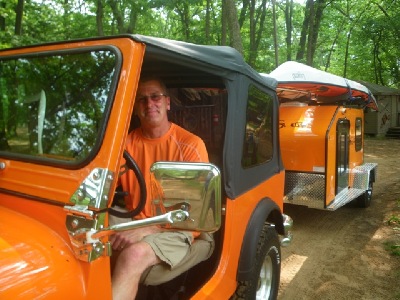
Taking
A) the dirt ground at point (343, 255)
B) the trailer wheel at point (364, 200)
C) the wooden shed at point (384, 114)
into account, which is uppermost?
the wooden shed at point (384, 114)

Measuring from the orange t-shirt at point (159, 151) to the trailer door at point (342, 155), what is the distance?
409 centimetres

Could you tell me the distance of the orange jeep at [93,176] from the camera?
1.46 m

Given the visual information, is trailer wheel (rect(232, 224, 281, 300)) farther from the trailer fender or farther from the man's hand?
the man's hand

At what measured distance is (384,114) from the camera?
71.8 ft

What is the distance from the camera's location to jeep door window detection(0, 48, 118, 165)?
1724mm

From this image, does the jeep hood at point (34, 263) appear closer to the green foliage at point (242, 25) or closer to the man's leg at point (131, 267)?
the man's leg at point (131, 267)

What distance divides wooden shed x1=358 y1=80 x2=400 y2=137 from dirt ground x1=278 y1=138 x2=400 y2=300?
49.4 feet

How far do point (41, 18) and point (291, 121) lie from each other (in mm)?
12566

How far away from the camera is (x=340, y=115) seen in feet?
19.8

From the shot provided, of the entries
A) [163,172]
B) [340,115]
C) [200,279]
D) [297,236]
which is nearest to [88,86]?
[163,172]

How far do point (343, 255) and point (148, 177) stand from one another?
3375 mm

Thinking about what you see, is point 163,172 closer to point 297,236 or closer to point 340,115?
point 297,236

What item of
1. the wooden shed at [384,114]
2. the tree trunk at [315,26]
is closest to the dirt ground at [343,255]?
the tree trunk at [315,26]

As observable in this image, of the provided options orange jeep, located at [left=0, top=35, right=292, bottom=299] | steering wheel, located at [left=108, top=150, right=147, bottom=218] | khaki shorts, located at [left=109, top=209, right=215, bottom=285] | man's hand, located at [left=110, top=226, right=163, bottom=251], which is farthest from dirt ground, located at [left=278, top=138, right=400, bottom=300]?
steering wheel, located at [left=108, top=150, right=147, bottom=218]
